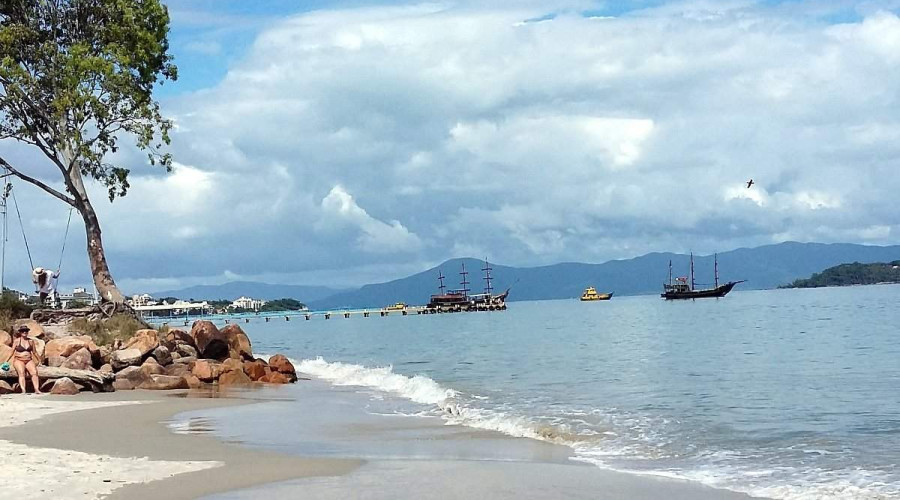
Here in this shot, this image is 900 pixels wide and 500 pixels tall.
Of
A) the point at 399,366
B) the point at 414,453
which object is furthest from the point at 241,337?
the point at 414,453

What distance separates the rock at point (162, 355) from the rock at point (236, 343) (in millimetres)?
2746

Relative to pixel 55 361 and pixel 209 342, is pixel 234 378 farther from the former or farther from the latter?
pixel 55 361

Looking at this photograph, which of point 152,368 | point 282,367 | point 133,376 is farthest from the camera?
point 282,367

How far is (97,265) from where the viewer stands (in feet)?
118

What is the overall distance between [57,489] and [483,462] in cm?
583

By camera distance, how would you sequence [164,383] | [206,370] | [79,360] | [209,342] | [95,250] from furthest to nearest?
[95,250] → [209,342] → [206,370] → [164,383] → [79,360]

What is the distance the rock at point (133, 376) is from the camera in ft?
84.6

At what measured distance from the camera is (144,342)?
28141 millimetres

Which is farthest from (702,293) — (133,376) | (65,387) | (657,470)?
(657,470)

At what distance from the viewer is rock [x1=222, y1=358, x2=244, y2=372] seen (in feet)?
92.3

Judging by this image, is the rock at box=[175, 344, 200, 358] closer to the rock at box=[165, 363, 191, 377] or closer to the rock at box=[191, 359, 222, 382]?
the rock at box=[165, 363, 191, 377]

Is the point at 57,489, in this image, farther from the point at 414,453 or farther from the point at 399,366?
the point at 399,366

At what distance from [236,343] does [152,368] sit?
4872 millimetres

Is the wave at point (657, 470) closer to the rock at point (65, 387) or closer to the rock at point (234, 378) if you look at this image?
the rock at point (234, 378)
